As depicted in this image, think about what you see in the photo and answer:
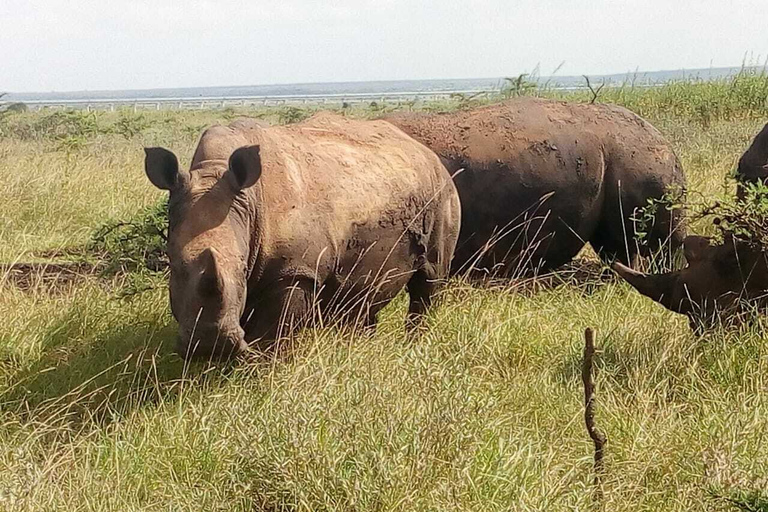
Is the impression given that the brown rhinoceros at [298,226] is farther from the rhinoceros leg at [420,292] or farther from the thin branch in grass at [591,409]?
the thin branch in grass at [591,409]

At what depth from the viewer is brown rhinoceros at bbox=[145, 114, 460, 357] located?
4.99 m

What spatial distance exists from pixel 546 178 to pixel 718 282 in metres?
2.30

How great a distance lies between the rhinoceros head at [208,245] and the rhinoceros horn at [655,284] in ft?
7.94

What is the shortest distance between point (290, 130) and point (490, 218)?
2057 millimetres

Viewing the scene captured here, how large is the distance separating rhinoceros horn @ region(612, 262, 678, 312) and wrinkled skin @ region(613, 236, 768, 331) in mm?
27

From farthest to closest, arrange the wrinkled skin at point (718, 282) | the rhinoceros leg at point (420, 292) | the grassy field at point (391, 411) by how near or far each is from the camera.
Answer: the rhinoceros leg at point (420, 292)
the wrinkled skin at point (718, 282)
the grassy field at point (391, 411)

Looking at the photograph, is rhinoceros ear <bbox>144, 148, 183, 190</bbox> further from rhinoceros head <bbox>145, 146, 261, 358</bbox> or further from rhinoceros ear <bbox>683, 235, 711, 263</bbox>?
rhinoceros ear <bbox>683, 235, 711, 263</bbox>

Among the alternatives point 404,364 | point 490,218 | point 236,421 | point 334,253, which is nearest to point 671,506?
point 404,364

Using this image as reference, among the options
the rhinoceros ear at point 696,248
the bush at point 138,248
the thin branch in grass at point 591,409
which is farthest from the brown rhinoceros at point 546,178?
the thin branch in grass at point 591,409

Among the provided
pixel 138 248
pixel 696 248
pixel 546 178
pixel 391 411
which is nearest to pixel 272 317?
pixel 391 411

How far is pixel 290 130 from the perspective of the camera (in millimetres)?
6461

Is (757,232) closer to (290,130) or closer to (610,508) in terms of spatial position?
(610,508)

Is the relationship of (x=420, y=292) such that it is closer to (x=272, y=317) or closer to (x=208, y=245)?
(x=272, y=317)

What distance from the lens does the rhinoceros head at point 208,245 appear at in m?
4.91
